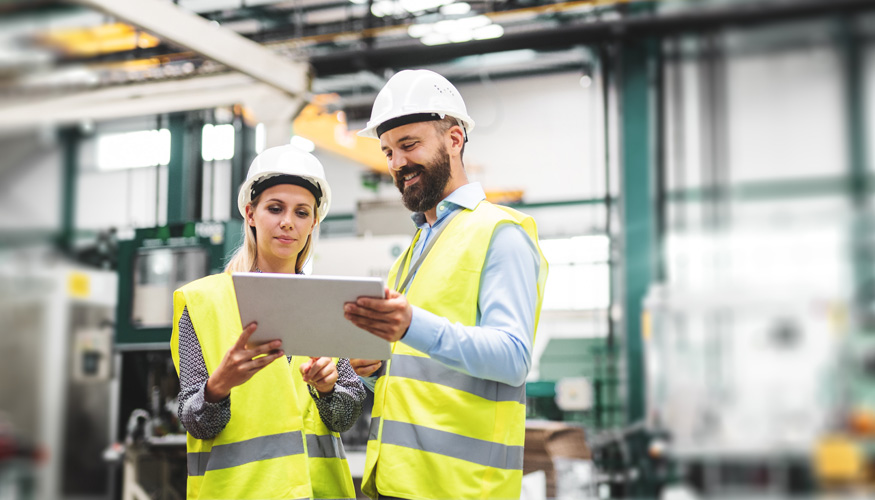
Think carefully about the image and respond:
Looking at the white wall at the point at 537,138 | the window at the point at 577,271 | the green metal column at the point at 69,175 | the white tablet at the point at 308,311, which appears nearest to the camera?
the white tablet at the point at 308,311

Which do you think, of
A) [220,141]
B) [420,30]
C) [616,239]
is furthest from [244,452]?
[220,141]

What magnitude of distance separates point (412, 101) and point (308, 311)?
1.89ft

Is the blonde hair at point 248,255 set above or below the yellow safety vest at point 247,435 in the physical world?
above

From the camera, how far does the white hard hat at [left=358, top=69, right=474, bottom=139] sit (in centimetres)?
180

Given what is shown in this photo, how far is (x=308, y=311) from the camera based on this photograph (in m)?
1.58

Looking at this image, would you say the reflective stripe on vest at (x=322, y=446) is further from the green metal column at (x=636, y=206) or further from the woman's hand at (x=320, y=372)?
the green metal column at (x=636, y=206)

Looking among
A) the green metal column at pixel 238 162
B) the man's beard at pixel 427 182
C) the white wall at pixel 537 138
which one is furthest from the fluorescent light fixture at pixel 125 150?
the man's beard at pixel 427 182

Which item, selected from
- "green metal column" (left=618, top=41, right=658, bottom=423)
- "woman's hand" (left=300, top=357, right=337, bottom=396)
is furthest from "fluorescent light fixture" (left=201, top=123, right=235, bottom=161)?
"woman's hand" (left=300, top=357, right=337, bottom=396)

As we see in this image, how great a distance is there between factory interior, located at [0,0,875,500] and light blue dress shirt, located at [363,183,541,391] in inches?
103

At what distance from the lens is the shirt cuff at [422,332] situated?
4.98 ft

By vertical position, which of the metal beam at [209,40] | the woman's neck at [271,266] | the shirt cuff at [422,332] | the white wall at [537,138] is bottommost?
the shirt cuff at [422,332]

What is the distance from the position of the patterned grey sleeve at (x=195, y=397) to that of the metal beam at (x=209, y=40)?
9.77ft

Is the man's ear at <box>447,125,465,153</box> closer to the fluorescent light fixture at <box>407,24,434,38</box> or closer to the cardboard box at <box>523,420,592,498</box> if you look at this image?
the cardboard box at <box>523,420,592,498</box>

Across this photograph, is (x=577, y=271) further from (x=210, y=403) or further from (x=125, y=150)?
(x=210, y=403)
